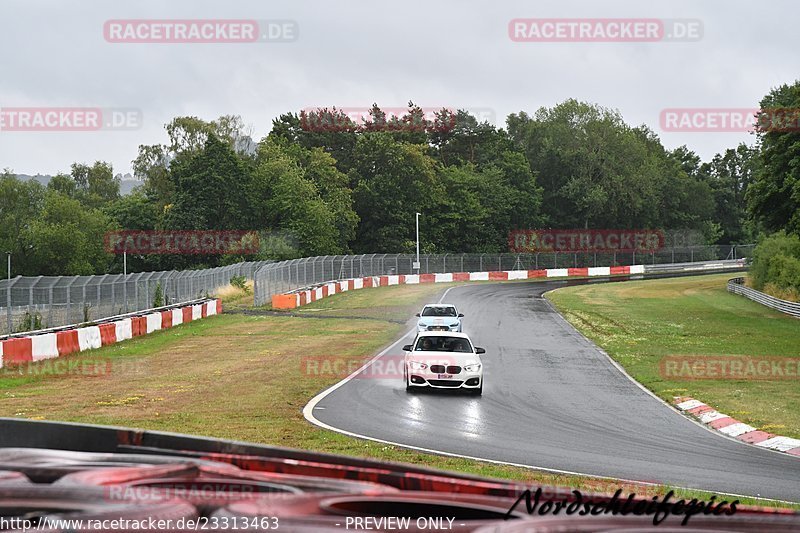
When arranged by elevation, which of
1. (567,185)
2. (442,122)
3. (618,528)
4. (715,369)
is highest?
(442,122)

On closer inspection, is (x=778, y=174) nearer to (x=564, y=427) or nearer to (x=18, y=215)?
(x=564, y=427)

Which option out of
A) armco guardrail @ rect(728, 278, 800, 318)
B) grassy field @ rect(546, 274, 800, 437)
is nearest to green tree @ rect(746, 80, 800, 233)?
armco guardrail @ rect(728, 278, 800, 318)

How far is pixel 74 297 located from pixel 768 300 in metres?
39.2

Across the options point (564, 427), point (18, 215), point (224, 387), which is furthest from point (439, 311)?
point (18, 215)

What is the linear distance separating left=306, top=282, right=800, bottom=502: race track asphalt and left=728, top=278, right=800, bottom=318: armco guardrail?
23.4 meters

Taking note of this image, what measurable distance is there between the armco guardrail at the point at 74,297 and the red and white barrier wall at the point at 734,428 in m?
17.5

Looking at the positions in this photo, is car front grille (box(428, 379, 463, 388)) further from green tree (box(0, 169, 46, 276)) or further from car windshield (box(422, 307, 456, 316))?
green tree (box(0, 169, 46, 276))

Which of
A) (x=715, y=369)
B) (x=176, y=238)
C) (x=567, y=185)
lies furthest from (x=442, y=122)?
(x=715, y=369)

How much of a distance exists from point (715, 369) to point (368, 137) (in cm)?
8028

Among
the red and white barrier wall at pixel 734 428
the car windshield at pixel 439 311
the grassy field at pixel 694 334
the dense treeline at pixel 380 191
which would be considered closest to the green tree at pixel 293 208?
the dense treeline at pixel 380 191

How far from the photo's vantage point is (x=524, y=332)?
34000 millimetres

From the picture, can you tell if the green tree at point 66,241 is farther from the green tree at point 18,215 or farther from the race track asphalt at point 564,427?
the race track asphalt at point 564,427

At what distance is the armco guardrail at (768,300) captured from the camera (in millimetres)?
43750

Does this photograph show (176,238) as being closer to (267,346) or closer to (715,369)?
(267,346)
